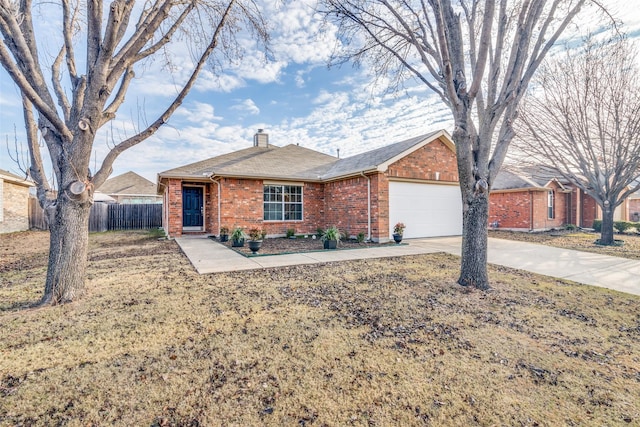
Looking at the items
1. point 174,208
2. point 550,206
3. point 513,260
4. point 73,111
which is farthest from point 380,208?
point 550,206

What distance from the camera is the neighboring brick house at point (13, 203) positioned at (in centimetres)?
1405

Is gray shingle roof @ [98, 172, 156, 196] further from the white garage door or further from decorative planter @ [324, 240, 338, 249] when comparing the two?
the white garage door

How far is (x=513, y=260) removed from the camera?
24.4 feet

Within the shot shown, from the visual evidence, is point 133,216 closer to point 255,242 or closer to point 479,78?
point 255,242

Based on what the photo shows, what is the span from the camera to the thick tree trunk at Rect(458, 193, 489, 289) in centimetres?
507

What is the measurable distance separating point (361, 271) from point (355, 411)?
13.9 feet

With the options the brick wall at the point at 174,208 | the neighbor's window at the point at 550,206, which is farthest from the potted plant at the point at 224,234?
the neighbor's window at the point at 550,206

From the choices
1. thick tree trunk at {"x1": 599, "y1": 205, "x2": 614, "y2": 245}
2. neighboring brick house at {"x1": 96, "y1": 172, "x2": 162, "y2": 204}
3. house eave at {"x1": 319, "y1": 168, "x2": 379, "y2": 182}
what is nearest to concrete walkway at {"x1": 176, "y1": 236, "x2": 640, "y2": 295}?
house eave at {"x1": 319, "y1": 168, "x2": 379, "y2": 182}

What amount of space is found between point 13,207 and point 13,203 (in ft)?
0.69

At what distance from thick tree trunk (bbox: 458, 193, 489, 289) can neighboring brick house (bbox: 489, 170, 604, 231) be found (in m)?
12.8

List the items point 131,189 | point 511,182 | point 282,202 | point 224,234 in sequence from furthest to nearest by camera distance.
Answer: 1. point 131,189
2. point 511,182
3. point 282,202
4. point 224,234

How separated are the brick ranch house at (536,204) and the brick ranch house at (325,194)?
17.8 feet

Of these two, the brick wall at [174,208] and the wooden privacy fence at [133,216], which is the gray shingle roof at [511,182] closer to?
the brick wall at [174,208]

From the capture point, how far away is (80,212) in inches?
167
